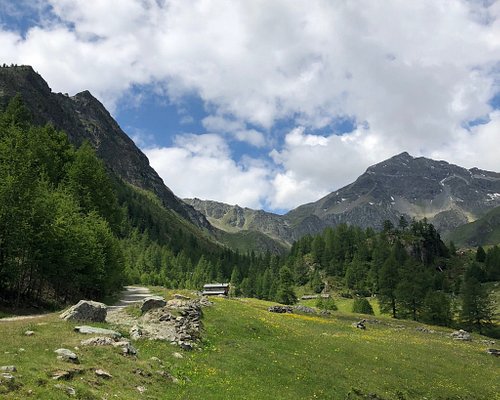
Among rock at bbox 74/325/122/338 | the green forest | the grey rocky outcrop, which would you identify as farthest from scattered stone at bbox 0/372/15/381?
the green forest

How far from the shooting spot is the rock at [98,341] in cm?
2619

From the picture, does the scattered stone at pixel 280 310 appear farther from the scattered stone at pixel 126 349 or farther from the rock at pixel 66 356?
the rock at pixel 66 356

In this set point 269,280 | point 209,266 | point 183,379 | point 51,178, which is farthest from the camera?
point 209,266

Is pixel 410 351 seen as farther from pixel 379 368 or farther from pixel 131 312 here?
pixel 131 312

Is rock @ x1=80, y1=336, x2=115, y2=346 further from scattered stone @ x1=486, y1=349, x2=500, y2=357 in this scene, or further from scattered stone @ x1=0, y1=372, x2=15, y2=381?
scattered stone @ x1=486, y1=349, x2=500, y2=357

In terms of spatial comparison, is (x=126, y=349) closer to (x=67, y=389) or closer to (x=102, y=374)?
(x=102, y=374)

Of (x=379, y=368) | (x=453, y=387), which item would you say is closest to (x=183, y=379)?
(x=379, y=368)

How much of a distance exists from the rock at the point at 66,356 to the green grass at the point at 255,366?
0.38 metres

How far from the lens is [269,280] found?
578ft

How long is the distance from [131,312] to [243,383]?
1883 cm

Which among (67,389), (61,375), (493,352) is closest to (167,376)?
(61,375)

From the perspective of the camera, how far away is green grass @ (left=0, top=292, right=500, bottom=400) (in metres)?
21.5

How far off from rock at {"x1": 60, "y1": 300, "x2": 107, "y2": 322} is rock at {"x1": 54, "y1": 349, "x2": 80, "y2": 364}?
37.7ft

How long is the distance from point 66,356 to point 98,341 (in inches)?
172
